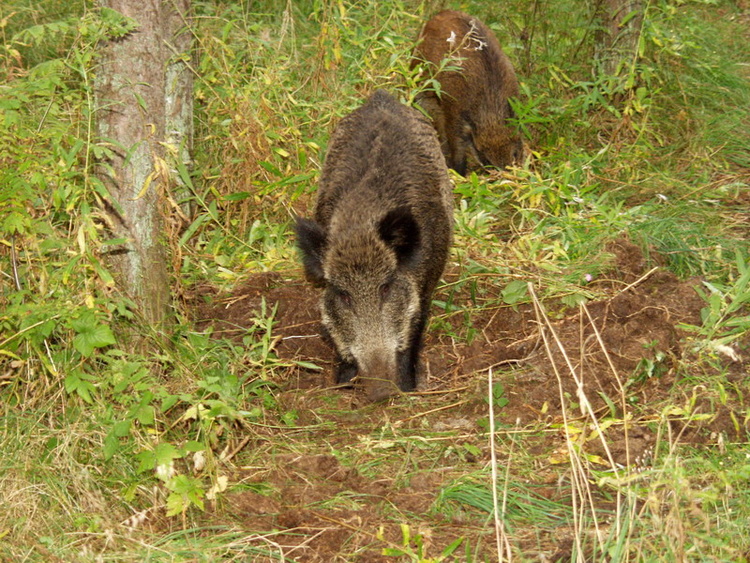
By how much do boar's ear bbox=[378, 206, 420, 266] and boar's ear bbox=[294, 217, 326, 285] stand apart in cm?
32

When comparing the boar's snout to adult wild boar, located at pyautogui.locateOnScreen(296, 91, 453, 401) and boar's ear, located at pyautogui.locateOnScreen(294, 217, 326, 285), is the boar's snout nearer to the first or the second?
adult wild boar, located at pyautogui.locateOnScreen(296, 91, 453, 401)

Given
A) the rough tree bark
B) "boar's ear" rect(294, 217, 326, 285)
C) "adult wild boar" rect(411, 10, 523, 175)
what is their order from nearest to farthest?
the rough tree bark < "boar's ear" rect(294, 217, 326, 285) < "adult wild boar" rect(411, 10, 523, 175)

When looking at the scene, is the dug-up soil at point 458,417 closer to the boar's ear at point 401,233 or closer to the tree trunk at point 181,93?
the boar's ear at point 401,233

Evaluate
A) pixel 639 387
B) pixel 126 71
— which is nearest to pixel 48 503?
pixel 126 71

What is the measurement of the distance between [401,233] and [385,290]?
31 centimetres

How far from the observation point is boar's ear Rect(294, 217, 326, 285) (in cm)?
446

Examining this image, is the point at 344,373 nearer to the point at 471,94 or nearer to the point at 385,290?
the point at 385,290

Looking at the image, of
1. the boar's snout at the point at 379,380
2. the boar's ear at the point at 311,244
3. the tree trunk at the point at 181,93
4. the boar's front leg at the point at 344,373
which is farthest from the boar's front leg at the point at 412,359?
the tree trunk at the point at 181,93

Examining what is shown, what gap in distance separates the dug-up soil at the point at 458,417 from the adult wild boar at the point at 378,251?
0.20 meters

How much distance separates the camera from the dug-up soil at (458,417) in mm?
3285

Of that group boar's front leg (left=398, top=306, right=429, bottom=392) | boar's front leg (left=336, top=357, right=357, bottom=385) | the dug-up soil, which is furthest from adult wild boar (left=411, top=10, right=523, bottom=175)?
boar's front leg (left=336, top=357, right=357, bottom=385)

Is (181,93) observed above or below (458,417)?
above

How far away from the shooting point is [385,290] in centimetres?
452

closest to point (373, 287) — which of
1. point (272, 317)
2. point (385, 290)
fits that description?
point (385, 290)
